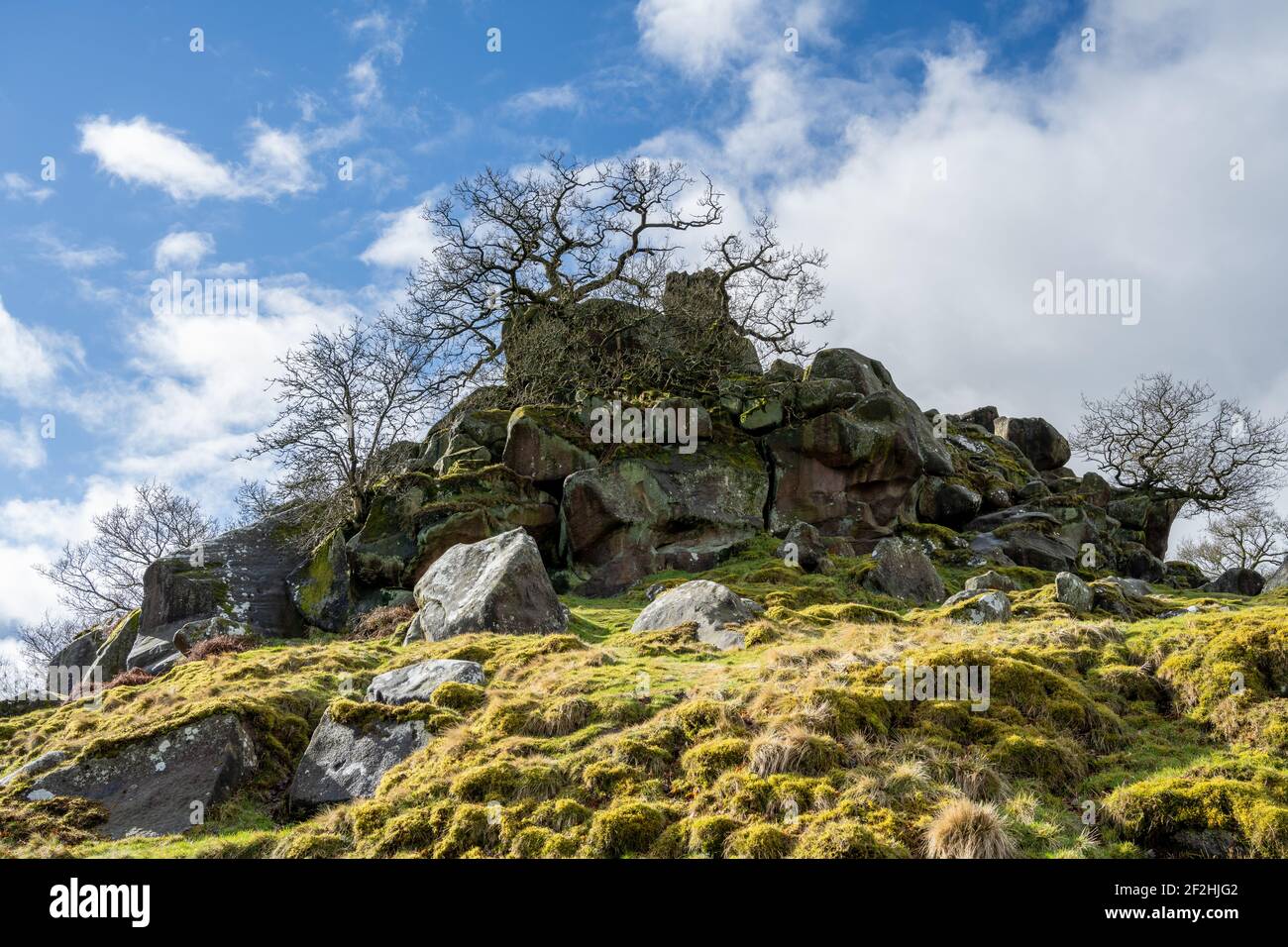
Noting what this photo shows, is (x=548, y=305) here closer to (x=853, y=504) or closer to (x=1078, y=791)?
(x=853, y=504)

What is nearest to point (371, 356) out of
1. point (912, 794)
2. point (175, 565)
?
point (175, 565)

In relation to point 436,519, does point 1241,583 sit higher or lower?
lower

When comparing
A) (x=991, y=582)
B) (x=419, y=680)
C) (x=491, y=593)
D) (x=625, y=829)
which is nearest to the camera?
(x=625, y=829)

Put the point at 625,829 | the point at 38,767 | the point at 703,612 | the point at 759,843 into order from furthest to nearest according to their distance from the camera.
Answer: the point at 703,612
the point at 38,767
the point at 625,829
the point at 759,843

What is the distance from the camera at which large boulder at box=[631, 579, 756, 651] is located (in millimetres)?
19438

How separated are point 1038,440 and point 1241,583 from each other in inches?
829

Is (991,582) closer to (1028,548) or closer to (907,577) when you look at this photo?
(907,577)

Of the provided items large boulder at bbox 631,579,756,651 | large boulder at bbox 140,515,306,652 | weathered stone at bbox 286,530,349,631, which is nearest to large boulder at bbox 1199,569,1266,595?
large boulder at bbox 631,579,756,651

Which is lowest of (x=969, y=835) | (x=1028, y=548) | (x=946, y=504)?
(x=969, y=835)

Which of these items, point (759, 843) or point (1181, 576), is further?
point (1181, 576)

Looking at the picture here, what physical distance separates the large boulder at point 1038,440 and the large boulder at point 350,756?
1875 inches

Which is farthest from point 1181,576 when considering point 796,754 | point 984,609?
point 796,754

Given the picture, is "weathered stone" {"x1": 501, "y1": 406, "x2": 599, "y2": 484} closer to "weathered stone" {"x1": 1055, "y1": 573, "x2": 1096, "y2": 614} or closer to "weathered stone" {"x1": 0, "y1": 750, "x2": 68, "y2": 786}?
"weathered stone" {"x1": 1055, "y1": 573, "x2": 1096, "y2": 614}

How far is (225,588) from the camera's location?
27438mm
